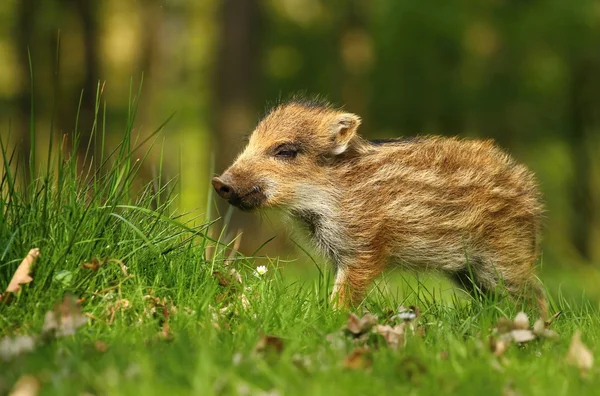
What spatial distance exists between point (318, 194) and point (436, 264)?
87cm

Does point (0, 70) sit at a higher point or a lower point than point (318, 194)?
lower

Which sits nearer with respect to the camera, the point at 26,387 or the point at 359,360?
the point at 26,387

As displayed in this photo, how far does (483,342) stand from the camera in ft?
14.0

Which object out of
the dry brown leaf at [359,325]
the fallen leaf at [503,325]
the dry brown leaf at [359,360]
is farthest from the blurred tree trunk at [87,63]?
the dry brown leaf at [359,360]

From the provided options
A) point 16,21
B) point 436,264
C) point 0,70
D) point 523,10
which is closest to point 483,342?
point 436,264

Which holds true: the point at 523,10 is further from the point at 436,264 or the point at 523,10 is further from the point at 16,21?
the point at 436,264

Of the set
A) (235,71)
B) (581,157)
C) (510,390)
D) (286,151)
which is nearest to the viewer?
(510,390)

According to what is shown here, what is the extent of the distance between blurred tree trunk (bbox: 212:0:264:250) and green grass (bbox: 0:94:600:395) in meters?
7.78

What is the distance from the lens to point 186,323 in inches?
173

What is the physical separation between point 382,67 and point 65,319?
1821cm

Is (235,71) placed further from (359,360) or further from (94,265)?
(359,360)

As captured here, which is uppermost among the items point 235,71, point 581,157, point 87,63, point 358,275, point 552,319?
point 552,319

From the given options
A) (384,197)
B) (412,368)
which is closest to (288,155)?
(384,197)

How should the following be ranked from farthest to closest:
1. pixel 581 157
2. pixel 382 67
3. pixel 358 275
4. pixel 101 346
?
pixel 581 157
pixel 382 67
pixel 358 275
pixel 101 346
